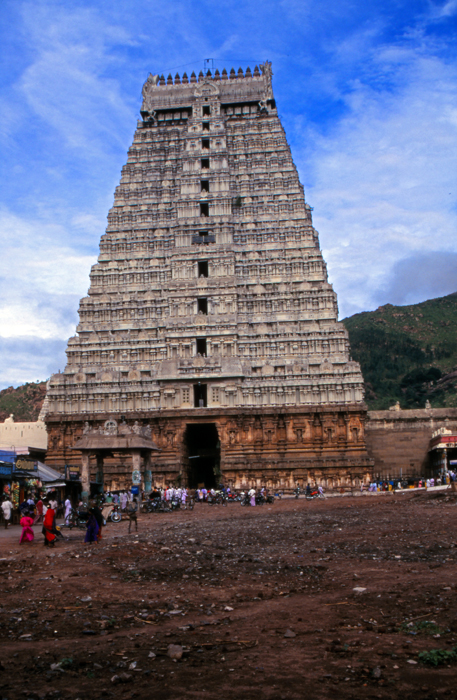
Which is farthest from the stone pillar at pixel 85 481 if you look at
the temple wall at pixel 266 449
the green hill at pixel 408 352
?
the green hill at pixel 408 352

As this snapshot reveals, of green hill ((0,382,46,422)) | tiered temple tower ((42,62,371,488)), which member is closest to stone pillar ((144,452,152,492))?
tiered temple tower ((42,62,371,488))

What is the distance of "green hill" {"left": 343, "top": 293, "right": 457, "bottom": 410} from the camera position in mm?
100500

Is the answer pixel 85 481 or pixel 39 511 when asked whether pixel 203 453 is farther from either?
pixel 39 511

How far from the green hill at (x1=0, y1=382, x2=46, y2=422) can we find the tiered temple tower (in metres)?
43.1

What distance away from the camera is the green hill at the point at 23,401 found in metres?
92.1

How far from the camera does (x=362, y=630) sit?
31.5ft

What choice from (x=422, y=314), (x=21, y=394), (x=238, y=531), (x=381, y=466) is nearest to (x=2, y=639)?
(x=238, y=531)

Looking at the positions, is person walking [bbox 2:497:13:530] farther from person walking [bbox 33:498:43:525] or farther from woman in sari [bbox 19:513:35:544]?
woman in sari [bbox 19:513:35:544]

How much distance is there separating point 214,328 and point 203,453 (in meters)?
10.2

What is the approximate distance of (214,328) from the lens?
50.3 meters

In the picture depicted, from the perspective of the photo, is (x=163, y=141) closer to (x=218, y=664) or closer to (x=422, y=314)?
(x=218, y=664)

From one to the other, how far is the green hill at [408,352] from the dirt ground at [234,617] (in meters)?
76.6

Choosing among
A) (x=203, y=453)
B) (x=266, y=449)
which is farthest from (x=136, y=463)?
(x=203, y=453)

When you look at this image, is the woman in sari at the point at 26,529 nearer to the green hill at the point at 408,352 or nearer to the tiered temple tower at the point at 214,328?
the tiered temple tower at the point at 214,328
